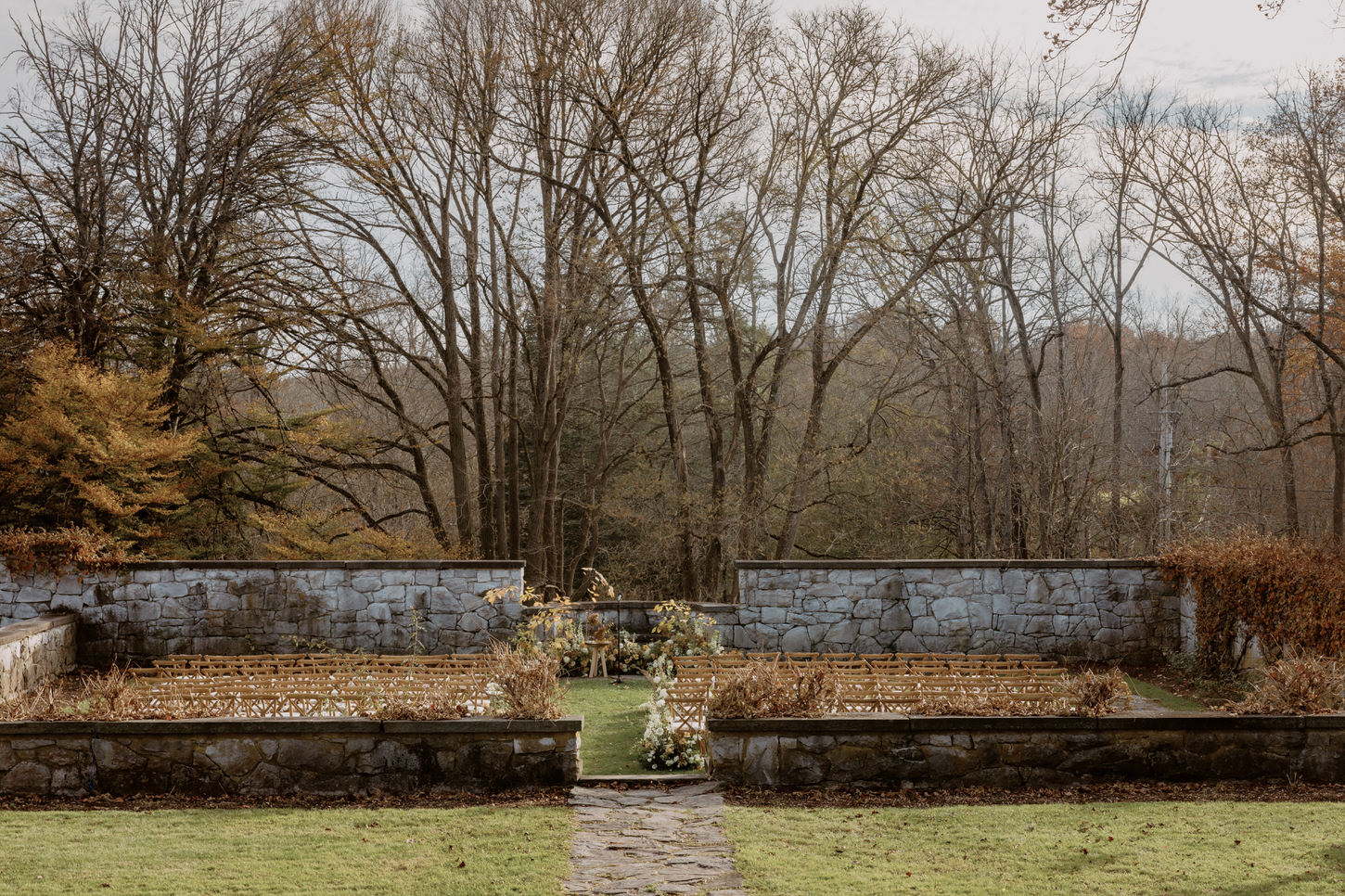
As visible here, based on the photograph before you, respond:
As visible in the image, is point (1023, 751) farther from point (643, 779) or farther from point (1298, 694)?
point (643, 779)

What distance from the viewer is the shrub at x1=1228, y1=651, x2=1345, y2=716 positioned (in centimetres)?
705

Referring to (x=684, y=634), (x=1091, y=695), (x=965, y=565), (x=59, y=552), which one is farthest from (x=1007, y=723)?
(x=59, y=552)

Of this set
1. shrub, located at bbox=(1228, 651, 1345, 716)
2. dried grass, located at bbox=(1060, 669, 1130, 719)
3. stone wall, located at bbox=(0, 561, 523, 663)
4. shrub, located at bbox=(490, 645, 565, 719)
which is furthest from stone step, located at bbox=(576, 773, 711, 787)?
stone wall, located at bbox=(0, 561, 523, 663)

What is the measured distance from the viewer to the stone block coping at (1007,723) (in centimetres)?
686

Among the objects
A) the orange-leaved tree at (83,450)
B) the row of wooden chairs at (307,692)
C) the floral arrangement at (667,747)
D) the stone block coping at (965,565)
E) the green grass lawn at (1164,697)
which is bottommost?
the green grass lawn at (1164,697)

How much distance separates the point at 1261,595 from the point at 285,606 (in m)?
10.8

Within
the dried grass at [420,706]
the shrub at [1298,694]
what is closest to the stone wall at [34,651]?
the dried grass at [420,706]

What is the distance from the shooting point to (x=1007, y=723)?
6.89m

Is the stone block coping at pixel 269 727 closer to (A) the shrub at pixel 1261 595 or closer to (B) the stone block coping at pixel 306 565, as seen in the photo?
(B) the stone block coping at pixel 306 565

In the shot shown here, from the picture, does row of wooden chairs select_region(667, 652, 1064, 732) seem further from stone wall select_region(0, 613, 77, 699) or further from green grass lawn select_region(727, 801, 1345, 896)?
stone wall select_region(0, 613, 77, 699)

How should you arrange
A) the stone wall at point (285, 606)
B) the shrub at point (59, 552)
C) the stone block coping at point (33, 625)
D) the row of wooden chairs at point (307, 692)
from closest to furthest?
the row of wooden chairs at point (307, 692), the stone block coping at point (33, 625), the shrub at point (59, 552), the stone wall at point (285, 606)

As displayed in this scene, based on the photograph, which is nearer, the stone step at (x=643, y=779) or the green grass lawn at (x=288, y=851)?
the green grass lawn at (x=288, y=851)

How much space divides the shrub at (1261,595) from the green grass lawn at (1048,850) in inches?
155

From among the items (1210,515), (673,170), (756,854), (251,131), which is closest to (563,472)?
(673,170)
